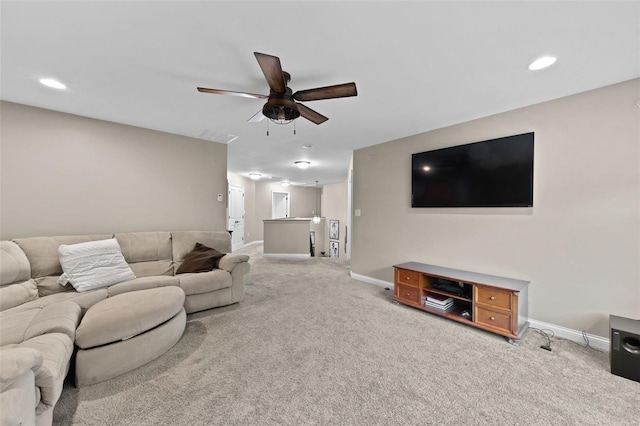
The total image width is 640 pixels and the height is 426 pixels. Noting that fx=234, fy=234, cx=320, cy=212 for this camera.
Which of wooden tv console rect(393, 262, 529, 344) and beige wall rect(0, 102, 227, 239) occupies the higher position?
beige wall rect(0, 102, 227, 239)

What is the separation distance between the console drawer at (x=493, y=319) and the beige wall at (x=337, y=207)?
5899mm

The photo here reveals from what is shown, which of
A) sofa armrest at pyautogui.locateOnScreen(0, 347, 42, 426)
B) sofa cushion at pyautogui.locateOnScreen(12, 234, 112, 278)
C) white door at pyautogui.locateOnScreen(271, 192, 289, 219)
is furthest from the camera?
white door at pyautogui.locateOnScreen(271, 192, 289, 219)

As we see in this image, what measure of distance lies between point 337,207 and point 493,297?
266 inches

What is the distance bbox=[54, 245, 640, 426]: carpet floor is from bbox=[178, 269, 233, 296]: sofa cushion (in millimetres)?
332

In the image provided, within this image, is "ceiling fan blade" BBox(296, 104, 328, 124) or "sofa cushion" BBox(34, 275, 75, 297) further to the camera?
"sofa cushion" BBox(34, 275, 75, 297)

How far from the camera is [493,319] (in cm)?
230

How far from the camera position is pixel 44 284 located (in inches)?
88.9

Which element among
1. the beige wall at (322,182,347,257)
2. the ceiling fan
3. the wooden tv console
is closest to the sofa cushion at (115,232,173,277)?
the ceiling fan

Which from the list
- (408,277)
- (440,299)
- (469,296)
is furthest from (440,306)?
(408,277)

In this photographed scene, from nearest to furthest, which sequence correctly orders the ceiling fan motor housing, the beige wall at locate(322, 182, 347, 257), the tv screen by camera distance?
1. the ceiling fan motor housing
2. the tv screen
3. the beige wall at locate(322, 182, 347, 257)

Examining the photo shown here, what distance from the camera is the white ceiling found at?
1394 millimetres

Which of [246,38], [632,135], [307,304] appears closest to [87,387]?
[307,304]

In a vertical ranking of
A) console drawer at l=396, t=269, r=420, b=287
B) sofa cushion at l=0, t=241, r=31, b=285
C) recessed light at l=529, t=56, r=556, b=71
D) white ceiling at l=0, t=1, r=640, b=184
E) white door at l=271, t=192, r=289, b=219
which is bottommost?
console drawer at l=396, t=269, r=420, b=287

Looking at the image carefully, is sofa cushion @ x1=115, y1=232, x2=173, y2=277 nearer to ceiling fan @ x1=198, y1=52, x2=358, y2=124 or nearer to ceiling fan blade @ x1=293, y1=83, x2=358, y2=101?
ceiling fan @ x1=198, y1=52, x2=358, y2=124
